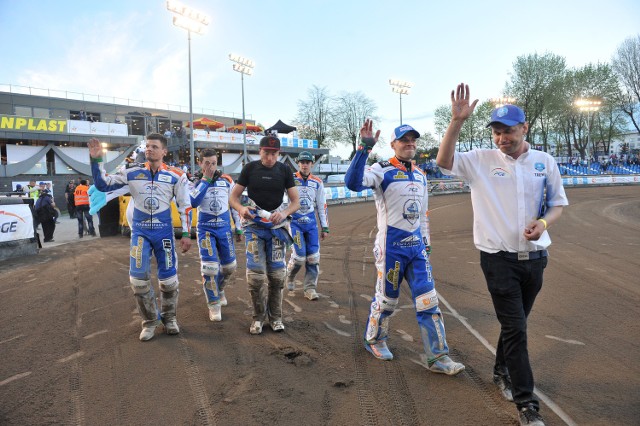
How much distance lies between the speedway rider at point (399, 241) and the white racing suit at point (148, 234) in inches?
99.5

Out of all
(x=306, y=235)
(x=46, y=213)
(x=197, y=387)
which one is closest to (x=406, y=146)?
(x=197, y=387)

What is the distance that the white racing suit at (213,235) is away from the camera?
19.0 ft

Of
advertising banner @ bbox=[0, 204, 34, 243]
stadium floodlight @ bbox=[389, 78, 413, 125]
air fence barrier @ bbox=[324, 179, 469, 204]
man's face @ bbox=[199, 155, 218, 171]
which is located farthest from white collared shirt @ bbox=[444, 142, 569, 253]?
stadium floodlight @ bbox=[389, 78, 413, 125]

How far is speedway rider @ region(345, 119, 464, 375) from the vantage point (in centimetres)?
389

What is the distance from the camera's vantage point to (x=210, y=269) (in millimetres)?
5820

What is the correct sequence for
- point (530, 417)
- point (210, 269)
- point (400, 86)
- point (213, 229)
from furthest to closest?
point (400, 86) → point (213, 229) → point (210, 269) → point (530, 417)

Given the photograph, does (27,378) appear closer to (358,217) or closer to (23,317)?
(23,317)

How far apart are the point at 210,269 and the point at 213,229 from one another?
0.61m

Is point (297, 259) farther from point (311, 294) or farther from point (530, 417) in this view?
point (530, 417)

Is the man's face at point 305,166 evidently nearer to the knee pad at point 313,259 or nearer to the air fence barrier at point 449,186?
the knee pad at point 313,259

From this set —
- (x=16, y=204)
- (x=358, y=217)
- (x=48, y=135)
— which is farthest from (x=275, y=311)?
(x=48, y=135)

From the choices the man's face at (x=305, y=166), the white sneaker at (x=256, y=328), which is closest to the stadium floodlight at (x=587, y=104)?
the man's face at (x=305, y=166)

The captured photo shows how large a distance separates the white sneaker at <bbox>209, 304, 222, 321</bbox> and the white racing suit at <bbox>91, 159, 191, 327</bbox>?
25.0 inches

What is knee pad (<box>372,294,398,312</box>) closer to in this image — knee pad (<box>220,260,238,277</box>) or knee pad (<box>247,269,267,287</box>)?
knee pad (<box>247,269,267,287</box>)
